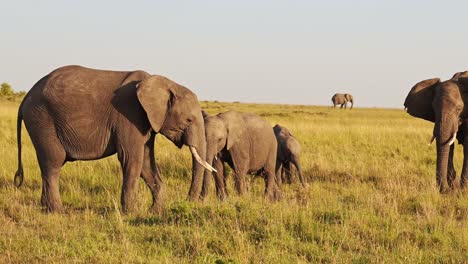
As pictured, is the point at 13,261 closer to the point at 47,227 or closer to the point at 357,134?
the point at 47,227

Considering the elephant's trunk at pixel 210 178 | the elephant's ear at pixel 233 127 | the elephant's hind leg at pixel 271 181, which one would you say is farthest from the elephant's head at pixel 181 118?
the elephant's hind leg at pixel 271 181

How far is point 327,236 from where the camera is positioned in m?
6.16

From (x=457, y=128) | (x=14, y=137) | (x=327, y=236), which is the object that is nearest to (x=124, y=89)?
(x=327, y=236)

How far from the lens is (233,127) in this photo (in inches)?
404

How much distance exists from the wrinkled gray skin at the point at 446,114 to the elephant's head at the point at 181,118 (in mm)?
4137

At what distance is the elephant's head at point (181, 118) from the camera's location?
8.34m

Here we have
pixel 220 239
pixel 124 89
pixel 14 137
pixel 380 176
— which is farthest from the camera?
pixel 14 137

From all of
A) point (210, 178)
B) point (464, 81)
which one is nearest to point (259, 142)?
point (210, 178)

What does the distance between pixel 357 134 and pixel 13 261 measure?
13.9 meters

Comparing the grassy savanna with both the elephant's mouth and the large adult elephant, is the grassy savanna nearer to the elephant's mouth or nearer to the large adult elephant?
the large adult elephant

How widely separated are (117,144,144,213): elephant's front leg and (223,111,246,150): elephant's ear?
2203mm

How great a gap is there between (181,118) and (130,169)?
1.05 meters

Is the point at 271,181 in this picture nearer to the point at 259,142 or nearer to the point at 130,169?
the point at 259,142

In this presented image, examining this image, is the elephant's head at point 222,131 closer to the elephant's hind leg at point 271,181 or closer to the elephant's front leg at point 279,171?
the elephant's hind leg at point 271,181
